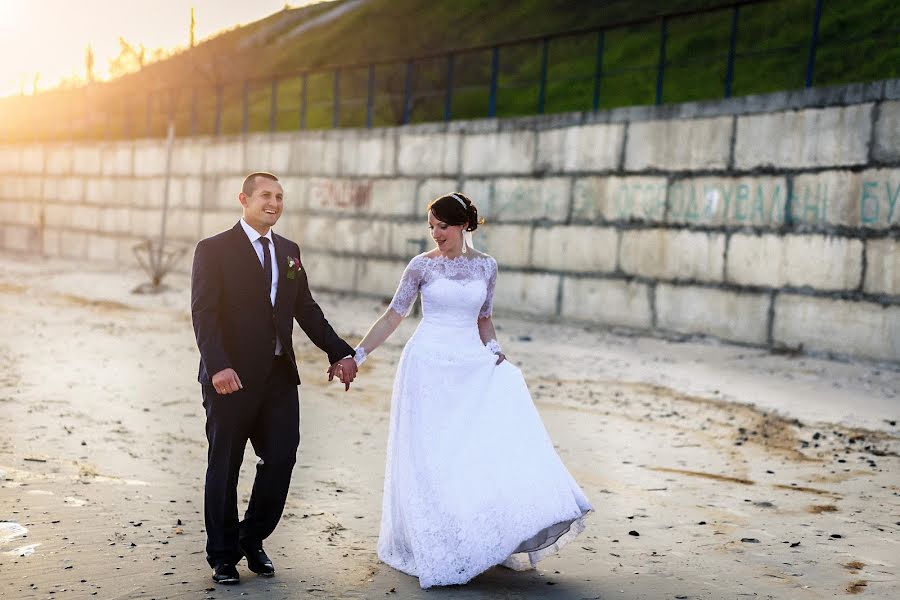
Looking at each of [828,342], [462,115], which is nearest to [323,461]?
[828,342]

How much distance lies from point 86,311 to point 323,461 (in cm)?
971

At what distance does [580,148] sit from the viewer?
13188 millimetres

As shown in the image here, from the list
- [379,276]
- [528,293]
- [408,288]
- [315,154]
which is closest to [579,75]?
[315,154]

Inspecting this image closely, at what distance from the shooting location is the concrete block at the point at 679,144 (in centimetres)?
1154

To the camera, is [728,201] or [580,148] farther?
[580,148]

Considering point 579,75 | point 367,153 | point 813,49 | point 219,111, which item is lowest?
point 367,153

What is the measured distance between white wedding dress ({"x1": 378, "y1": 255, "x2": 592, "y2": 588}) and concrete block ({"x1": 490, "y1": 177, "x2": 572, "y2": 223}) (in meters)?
8.82

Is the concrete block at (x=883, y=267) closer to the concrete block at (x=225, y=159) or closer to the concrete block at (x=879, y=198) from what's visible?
the concrete block at (x=879, y=198)

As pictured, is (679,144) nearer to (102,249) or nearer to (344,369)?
(344,369)

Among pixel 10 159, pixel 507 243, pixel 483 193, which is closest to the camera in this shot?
pixel 507 243

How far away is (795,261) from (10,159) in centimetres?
2373

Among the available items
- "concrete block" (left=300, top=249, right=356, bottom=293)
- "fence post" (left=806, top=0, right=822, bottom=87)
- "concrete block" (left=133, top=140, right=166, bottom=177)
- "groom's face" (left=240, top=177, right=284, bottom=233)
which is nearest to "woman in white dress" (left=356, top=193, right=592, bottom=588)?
"groom's face" (left=240, top=177, right=284, bottom=233)

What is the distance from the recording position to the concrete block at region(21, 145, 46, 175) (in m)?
26.3

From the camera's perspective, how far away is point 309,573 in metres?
4.30
